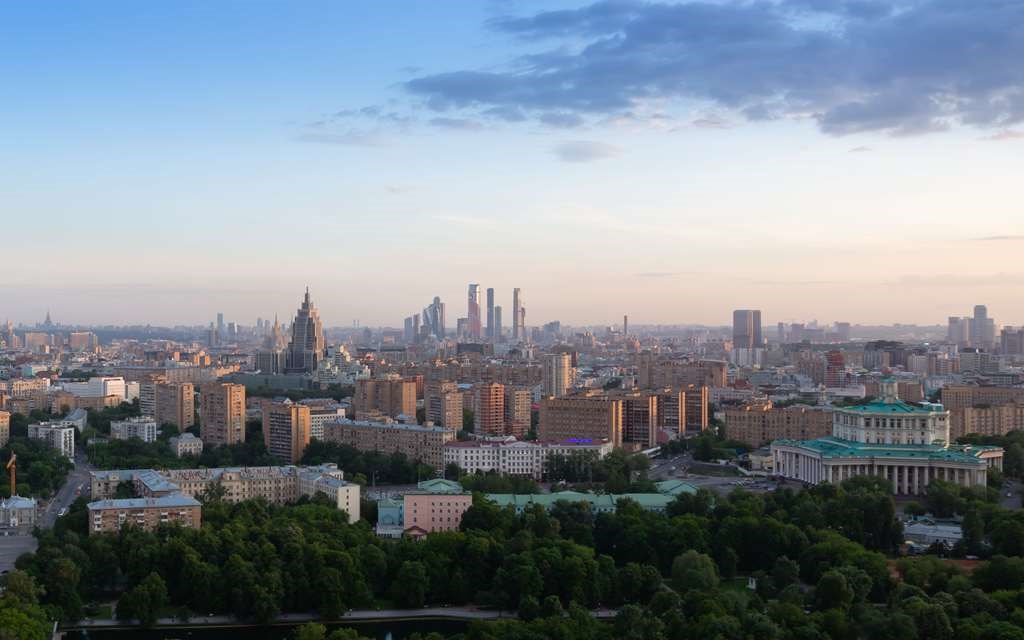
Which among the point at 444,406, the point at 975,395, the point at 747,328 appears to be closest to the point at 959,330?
the point at 747,328

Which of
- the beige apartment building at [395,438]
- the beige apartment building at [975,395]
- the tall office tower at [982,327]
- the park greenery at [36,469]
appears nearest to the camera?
the park greenery at [36,469]

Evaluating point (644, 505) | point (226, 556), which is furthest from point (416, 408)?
point (226, 556)

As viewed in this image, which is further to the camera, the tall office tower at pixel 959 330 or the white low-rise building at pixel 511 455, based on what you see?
the tall office tower at pixel 959 330

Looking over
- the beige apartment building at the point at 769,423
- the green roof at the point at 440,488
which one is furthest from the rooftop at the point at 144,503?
the beige apartment building at the point at 769,423

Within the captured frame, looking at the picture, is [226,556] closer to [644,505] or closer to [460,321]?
[644,505]

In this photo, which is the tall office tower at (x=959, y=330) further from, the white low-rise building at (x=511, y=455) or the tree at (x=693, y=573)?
the tree at (x=693, y=573)
